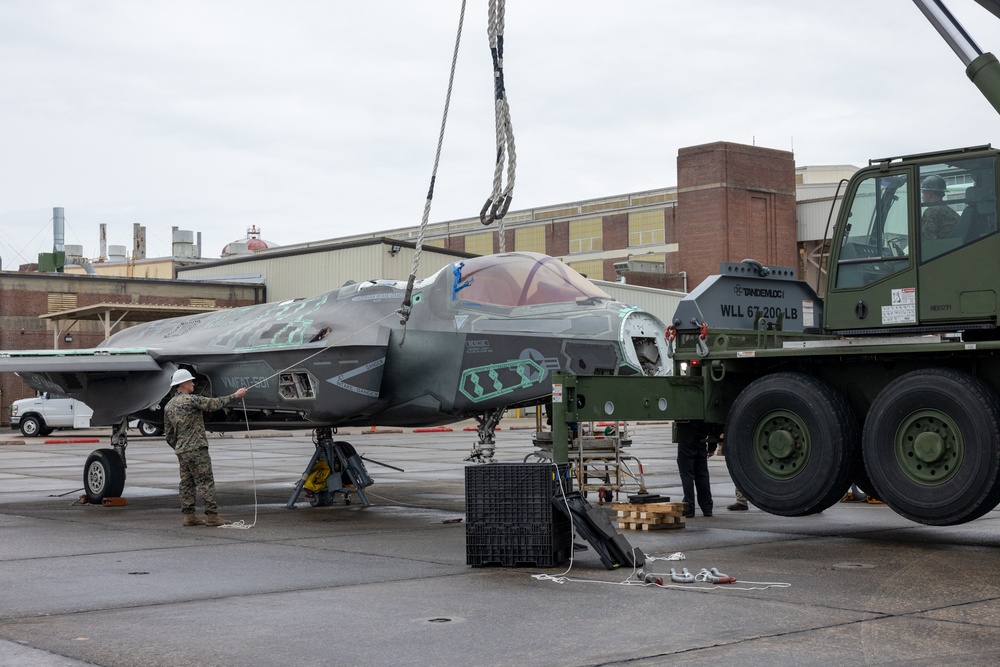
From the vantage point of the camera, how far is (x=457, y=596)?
770cm

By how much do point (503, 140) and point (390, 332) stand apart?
8.76 feet

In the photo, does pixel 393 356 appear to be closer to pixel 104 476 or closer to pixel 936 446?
pixel 104 476

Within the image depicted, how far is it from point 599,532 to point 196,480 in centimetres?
580

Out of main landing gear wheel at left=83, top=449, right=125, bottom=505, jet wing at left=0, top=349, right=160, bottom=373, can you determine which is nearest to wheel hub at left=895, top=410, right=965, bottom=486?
jet wing at left=0, top=349, right=160, bottom=373

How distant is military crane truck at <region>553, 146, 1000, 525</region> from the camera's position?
356 inches

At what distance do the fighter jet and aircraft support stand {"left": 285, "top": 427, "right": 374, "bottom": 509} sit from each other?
0.18 feet

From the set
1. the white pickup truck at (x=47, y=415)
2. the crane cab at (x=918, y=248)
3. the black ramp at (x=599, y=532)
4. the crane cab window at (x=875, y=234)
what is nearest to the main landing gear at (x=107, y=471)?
the black ramp at (x=599, y=532)

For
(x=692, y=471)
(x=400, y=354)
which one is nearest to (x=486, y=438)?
(x=400, y=354)

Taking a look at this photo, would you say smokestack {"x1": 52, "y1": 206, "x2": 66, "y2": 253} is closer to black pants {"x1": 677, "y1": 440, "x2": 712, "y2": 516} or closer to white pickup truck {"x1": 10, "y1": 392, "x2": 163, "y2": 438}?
white pickup truck {"x1": 10, "y1": 392, "x2": 163, "y2": 438}

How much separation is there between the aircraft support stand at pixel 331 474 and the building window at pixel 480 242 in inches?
2527

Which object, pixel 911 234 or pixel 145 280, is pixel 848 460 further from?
pixel 145 280

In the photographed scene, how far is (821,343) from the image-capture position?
1005 cm

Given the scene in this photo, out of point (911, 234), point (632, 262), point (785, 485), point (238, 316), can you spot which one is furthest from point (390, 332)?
point (632, 262)

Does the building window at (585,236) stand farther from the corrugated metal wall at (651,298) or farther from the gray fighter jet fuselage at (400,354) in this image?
the gray fighter jet fuselage at (400,354)
